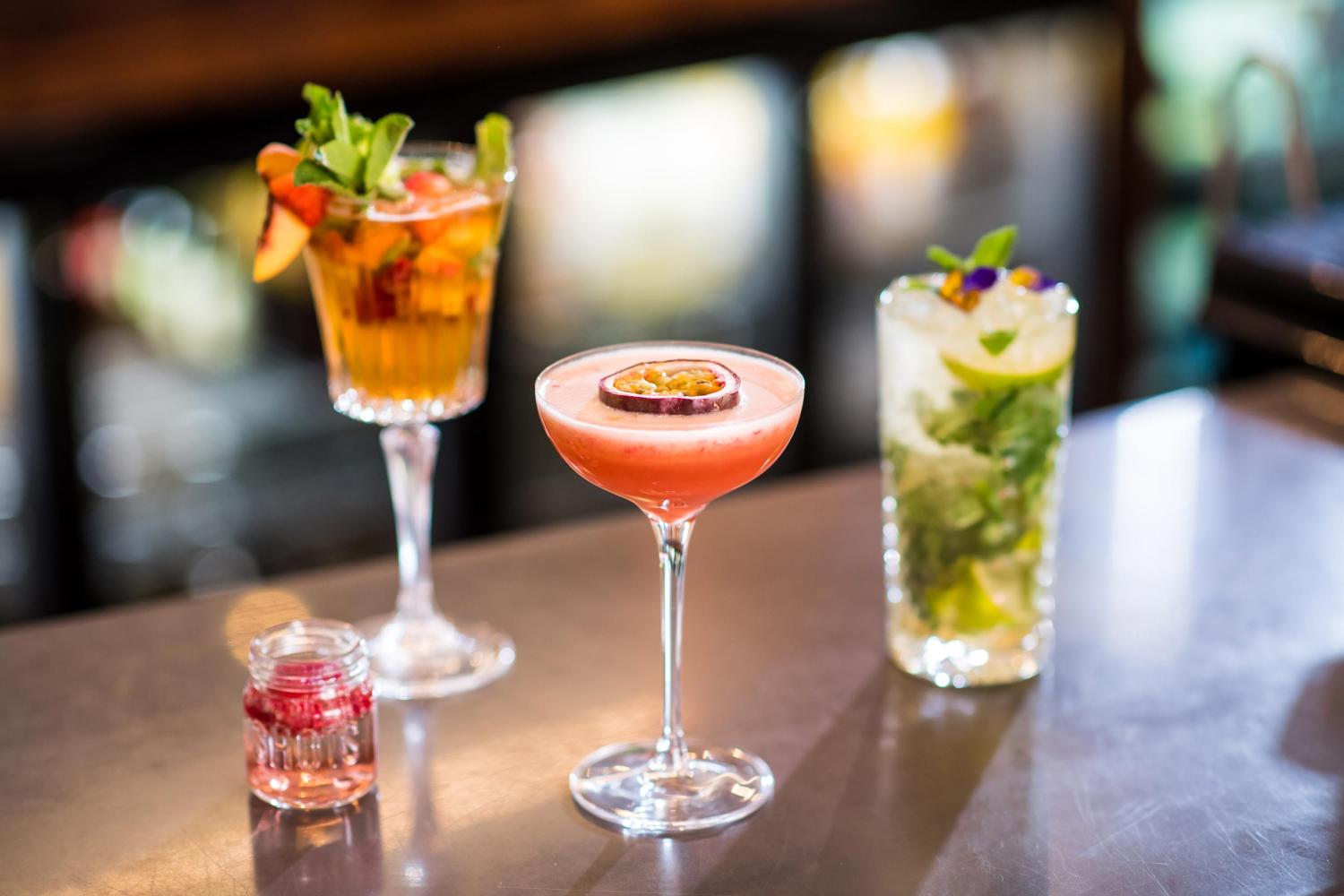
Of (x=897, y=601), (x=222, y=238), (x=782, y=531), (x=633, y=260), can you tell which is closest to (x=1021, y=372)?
(x=897, y=601)

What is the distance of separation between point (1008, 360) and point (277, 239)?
0.62 metres

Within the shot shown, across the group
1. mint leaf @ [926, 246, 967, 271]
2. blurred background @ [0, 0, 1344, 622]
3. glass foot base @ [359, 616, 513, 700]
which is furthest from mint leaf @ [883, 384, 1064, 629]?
blurred background @ [0, 0, 1344, 622]

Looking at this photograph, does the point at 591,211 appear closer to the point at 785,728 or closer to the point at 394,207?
the point at 394,207

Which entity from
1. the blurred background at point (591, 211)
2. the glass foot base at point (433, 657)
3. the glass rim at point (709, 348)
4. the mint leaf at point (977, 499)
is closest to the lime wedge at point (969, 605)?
the mint leaf at point (977, 499)

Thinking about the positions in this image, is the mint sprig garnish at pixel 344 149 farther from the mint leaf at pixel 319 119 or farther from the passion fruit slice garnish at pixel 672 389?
the passion fruit slice garnish at pixel 672 389

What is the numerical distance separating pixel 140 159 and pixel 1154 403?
1.78m

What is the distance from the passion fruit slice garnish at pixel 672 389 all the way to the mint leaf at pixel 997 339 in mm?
244

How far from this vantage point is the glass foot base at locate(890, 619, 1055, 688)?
144 cm

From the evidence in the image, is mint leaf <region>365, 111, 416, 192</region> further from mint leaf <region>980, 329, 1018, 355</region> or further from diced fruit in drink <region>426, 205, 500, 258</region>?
mint leaf <region>980, 329, 1018, 355</region>

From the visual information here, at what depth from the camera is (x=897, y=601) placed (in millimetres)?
1457

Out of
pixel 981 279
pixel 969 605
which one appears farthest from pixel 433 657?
pixel 981 279

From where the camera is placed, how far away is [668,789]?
49.3 inches

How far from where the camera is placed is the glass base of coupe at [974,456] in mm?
1352

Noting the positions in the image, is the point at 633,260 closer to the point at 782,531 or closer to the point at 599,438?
the point at 782,531
